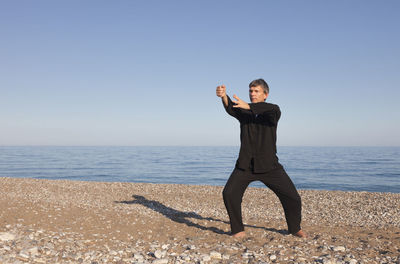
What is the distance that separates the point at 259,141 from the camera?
202 inches

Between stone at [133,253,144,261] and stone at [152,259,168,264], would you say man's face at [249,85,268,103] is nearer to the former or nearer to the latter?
stone at [152,259,168,264]

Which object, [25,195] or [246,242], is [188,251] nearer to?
[246,242]

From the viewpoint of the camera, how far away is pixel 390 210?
9008mm

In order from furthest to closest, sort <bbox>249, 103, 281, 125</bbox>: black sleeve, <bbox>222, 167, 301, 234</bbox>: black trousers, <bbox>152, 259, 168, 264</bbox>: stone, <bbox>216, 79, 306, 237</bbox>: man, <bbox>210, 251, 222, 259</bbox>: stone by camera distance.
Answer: <bbox>222, 167, 301, 234</bbox>: black trousers < <bbox>216, 79, 306, 237</bbox>: man < <bbox>249, 103, 281, 125</bbox>: black sleeve < <bbox>210, 251, 222, 259</bbox>: stone < <bbox>152, 259, 168, 264</bbox>: stone

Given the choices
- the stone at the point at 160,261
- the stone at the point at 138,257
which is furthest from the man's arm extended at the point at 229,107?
the stone at the point at 138,257

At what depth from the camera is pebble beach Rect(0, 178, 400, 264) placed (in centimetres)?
443

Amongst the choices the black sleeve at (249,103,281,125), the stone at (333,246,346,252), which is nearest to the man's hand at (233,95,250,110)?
the black sleeve at (249,103,281,125)

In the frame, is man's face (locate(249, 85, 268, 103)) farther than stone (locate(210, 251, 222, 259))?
Yes

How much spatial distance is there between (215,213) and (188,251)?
3.88 metres

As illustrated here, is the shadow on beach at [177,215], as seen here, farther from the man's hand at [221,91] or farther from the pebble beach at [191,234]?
the man's hand at [221,91]

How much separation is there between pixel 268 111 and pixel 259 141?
541mm

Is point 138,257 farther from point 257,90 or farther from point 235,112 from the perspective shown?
point 257,90

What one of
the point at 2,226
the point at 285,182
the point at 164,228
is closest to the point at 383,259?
the point at 285,182

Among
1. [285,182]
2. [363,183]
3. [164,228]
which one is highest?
[285,182]
